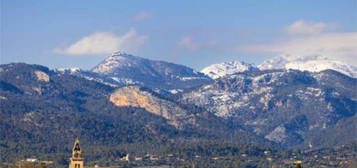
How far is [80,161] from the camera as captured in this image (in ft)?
649

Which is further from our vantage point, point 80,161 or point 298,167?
point 80,161

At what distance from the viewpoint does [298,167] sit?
182 meters

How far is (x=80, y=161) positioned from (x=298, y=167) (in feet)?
125
